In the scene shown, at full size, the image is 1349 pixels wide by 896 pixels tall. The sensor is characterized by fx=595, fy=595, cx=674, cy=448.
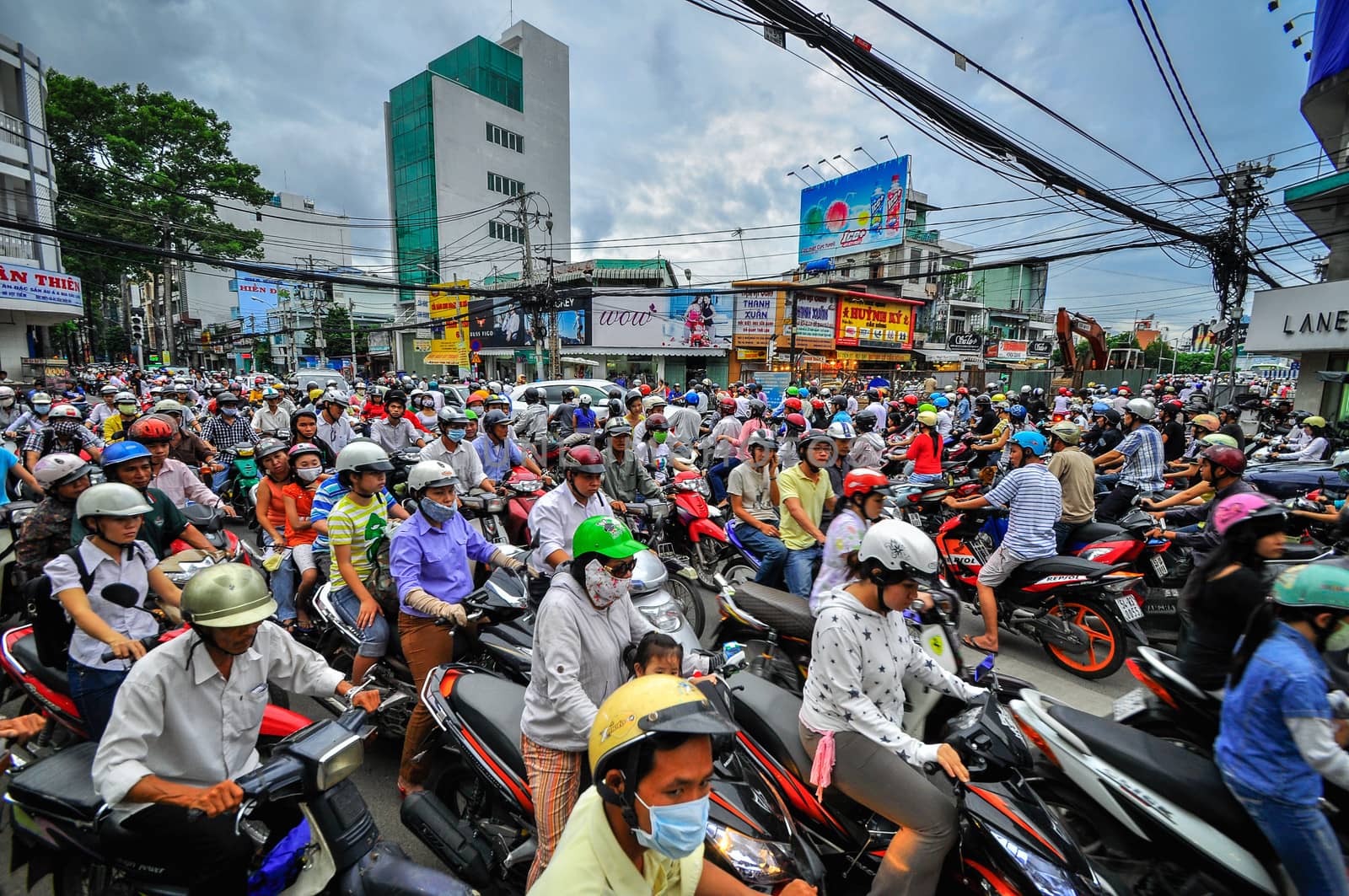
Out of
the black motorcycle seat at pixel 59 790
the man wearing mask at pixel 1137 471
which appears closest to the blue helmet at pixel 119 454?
the black motorcycle seat at pixel 59 790

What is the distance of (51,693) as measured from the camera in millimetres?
3090

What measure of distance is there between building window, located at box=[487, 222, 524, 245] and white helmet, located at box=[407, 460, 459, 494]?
55384 millimetres

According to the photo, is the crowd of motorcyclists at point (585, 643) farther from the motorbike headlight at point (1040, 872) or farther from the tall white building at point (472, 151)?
the tall white building at point (472, 151)

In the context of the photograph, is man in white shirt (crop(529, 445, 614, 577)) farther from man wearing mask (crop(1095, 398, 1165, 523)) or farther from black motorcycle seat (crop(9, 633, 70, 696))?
man wearing mask (crop(1095, 398, 1165, 523))

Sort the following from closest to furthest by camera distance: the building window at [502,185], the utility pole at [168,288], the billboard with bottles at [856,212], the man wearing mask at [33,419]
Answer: the man wearing mask at [33,419], the utility pole at [168,288], the billboard with bottles at [856,212], the building window at [502,185]

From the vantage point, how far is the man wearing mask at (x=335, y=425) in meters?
8.38

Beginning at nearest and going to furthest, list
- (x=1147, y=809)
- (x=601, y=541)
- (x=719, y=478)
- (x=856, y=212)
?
(x=1147, y=809) < (x=601, y=541) < (x=719, y=478) < (x=856, y=212)

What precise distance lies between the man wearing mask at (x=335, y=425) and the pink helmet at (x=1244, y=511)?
9083 millimetres

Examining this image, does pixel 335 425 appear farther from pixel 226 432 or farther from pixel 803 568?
pixel 803 568

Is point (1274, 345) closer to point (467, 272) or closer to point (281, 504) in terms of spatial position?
point (281, 504)

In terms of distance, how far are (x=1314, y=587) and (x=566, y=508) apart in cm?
368

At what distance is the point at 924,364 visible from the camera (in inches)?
1533

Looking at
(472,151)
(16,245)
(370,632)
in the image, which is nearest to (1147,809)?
(370,632)

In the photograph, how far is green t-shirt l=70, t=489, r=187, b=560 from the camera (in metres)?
3.78
